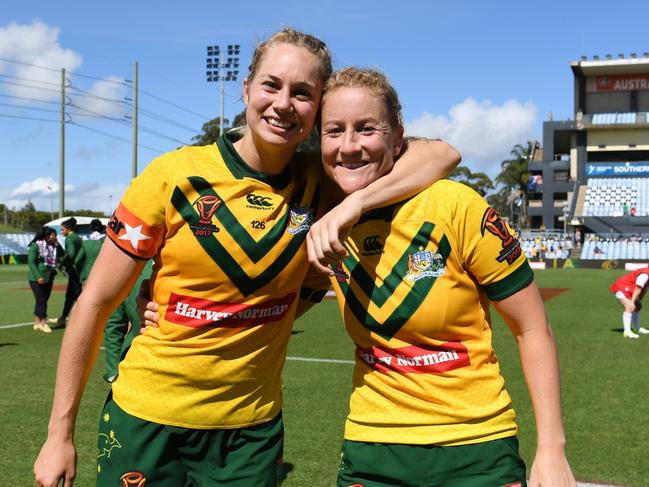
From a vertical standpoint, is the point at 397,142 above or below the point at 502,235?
above

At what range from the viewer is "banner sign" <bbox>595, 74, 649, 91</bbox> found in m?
71.5

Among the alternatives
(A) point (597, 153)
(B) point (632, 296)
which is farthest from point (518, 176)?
(B) point (632, 296)

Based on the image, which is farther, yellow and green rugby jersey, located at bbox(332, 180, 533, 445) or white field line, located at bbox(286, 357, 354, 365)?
white field line, located at bbox(286, 357, 354, 365)

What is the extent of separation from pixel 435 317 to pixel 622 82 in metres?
76.9

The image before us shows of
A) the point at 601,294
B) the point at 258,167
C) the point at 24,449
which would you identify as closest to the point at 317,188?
the point at 258,167

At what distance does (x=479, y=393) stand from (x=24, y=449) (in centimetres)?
463

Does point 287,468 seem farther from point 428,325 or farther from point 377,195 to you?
point 377,195

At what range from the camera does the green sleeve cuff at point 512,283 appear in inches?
89.4

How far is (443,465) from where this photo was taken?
89.4 inches

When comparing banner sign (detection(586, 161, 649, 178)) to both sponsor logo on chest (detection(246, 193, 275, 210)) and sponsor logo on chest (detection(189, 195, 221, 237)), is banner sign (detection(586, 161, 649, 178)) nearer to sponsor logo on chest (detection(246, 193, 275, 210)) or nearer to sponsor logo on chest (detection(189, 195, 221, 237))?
sponsor logo on chest (detection(246, 193, 275, 210))

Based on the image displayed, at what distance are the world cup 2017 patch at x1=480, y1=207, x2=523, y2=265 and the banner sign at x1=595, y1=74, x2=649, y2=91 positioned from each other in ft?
250

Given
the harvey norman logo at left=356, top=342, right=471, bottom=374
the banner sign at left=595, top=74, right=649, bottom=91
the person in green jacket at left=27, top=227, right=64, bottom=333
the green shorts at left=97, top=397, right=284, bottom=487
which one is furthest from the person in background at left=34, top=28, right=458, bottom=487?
the banner sign at left=595, top=74, right=649, bottom=91

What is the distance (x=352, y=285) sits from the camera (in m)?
2.49

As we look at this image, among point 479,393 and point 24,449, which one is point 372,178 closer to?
point 479,393
